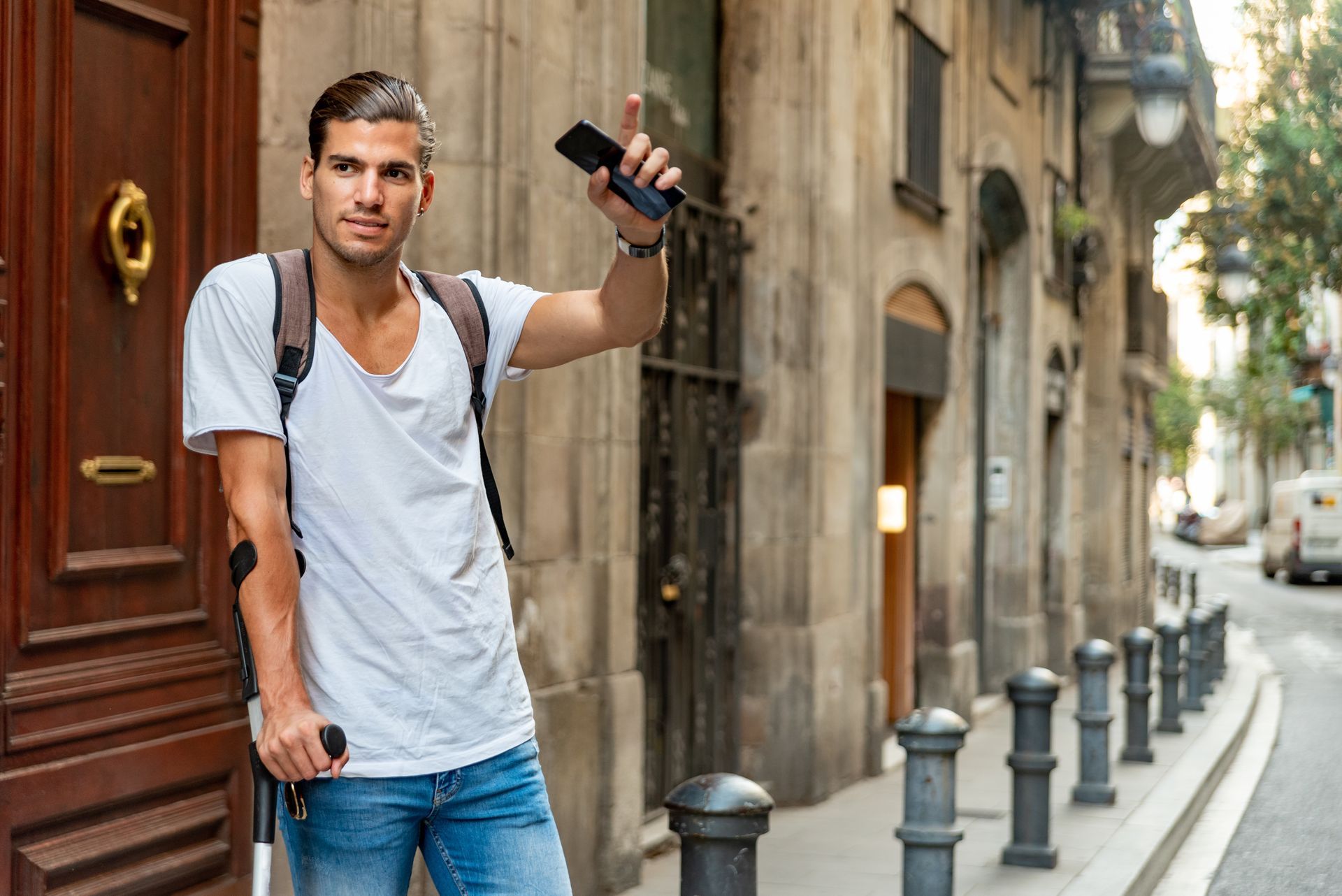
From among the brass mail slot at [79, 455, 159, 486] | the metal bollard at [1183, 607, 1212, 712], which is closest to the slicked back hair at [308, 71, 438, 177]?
the brass mail slot at [79, 455, 159, 486]

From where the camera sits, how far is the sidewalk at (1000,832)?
6.48 metres

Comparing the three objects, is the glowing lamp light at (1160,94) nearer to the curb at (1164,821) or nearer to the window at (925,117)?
the window at (925,117)

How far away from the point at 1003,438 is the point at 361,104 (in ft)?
41.9

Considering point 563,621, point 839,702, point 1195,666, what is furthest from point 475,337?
point 1195,666

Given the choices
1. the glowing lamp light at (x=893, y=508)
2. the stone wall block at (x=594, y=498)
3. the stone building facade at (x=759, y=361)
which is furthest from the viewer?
the glowing lamp light at (x=893, y=508)

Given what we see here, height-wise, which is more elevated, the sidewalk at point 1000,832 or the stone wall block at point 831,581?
the stone wall block at point 831,581

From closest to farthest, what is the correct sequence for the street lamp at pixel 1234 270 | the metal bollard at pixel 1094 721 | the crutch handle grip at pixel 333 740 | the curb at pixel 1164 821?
1. the crutch handle grip at pixel 333 740
2. the curb at pixel 1164 821
3. the metal bollard at pixel 1094 721
4. the street lamp at pixel 1234 270

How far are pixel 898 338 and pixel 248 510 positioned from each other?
8659 millimetres

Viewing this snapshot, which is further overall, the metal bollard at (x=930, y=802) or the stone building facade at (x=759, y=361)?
the stone building facade at (x=759, y=361)

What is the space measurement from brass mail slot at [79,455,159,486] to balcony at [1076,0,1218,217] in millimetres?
12817

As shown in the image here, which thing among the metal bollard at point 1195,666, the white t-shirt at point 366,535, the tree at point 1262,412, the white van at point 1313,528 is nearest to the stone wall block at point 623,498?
the white t-shirt at point 366,535

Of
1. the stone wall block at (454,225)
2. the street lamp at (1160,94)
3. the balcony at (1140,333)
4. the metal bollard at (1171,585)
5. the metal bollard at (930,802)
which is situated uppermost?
the street lamp at (1160,94)

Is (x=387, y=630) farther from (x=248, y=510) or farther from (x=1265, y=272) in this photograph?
(x=1265, y=272)

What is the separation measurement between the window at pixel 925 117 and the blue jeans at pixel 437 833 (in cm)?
850
